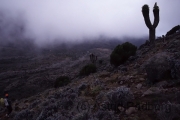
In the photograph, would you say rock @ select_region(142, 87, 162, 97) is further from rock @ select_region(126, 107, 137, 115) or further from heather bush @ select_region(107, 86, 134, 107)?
rock @ select_region(126, 107, 137, 115)

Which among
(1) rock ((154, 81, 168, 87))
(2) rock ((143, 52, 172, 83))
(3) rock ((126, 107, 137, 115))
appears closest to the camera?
(3) rock ((126, 107, 137, 115))

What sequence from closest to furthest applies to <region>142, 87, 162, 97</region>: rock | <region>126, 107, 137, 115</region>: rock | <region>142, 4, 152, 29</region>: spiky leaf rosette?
<region>126, 107, 137, 115</region>: rock, <region>142, 87, 162, 97</region>: rock, <region>142, 4, 152, 29</region>: spiky leaf rosette

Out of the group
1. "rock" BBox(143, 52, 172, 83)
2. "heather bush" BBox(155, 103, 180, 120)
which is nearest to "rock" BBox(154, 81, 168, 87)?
"rock" BBox(143, 52, 172, 83)

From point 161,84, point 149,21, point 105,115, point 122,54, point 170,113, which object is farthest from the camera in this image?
point 149,21

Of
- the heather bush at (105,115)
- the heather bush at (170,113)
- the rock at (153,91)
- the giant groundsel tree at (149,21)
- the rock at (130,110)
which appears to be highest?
the giant groundsel tree at (149,21)

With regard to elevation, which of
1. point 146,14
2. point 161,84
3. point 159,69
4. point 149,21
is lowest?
point 161,84

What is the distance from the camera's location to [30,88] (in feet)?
129

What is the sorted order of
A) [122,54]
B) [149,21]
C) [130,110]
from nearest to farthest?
[130,110], [122,54], [149,21]

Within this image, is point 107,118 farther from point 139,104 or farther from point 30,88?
point 30,88

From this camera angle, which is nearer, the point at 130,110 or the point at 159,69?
the point at 130,110

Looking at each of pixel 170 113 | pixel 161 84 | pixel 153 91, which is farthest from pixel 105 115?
pixel 161 84

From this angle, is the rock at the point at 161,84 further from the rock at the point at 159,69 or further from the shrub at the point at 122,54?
the shrub at the point at 122,54

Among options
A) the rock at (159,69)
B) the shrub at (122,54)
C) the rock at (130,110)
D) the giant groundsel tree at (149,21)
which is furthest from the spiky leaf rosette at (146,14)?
the rock at (130,110)

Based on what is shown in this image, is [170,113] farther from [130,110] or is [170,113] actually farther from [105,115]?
[105,115]
